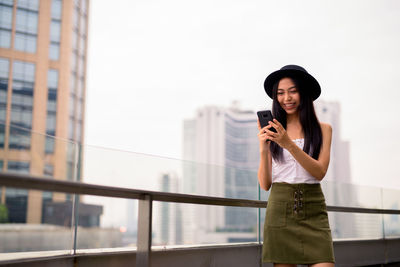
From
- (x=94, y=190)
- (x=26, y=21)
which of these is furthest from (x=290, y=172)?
(x=26, y=21)

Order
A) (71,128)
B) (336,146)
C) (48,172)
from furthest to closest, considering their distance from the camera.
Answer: (336,146), (71,128), (48,172)

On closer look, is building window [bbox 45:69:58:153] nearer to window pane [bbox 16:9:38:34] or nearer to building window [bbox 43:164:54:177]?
window pane [bbox 16:9:38:34]

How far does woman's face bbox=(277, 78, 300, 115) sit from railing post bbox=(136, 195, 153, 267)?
0.74m

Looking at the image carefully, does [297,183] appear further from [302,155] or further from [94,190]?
[94,190]

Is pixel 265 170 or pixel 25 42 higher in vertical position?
pixel 25 42

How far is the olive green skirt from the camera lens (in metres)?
1.78

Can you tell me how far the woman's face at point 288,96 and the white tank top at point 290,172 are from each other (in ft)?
0.48

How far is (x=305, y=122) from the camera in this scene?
1.91 m

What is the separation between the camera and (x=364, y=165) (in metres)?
97.8

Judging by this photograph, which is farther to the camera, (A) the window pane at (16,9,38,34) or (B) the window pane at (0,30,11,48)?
(A) the window pane at (16,9,38,34)

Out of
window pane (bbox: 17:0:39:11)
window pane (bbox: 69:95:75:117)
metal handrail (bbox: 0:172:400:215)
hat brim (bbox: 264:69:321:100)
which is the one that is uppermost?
window pane (bbox: 17:0:39:11)

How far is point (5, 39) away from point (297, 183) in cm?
6072

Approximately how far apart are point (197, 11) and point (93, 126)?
44.7 metres

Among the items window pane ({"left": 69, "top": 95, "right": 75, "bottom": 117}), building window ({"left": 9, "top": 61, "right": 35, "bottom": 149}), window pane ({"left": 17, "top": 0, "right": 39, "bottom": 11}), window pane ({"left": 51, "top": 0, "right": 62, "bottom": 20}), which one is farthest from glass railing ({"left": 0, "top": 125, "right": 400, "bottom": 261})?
window pane ({"left": 51, "top": 0, "right": 62, "bottom": 20})
